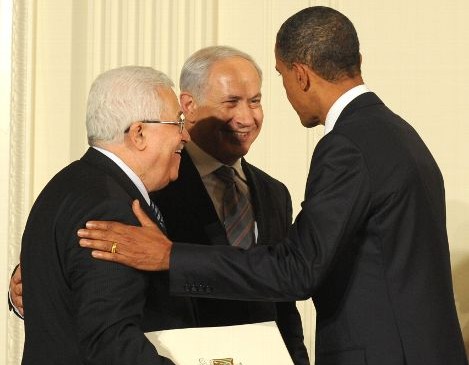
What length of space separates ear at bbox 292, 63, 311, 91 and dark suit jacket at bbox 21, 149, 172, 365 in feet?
1.94

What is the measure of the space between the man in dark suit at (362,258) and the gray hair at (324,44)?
4.4 inches

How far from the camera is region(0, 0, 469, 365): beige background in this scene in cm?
457

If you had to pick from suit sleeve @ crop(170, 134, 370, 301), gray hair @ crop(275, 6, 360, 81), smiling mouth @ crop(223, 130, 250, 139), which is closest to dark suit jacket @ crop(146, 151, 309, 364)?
smiling mouth @ crop(223, 130, 250, 139)

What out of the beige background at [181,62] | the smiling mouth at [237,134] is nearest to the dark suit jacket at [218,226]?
the smiling mouth at [237,134]

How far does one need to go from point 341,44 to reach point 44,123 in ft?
7.10

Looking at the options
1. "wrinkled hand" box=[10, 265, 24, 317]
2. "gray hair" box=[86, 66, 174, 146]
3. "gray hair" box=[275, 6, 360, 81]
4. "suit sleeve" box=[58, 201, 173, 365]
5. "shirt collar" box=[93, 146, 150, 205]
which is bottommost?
"wrinkled hand" box=[10, 265, 24, 317]

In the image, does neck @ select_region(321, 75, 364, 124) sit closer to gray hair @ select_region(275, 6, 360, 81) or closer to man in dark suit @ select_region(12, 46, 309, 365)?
gray hair @ select_region(275, 6, 360, 81)

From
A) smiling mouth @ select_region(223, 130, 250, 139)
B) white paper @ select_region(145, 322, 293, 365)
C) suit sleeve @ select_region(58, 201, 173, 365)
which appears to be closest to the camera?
suit sleeve @ select_region(58, 201, 173, 365)

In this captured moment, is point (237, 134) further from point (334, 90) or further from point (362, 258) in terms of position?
point (362, 258)

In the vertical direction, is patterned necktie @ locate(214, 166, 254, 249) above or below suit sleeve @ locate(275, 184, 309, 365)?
above

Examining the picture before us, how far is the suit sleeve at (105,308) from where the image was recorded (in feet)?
7.46

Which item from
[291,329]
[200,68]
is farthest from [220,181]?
[291,329]

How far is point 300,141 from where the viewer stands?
15.8ft

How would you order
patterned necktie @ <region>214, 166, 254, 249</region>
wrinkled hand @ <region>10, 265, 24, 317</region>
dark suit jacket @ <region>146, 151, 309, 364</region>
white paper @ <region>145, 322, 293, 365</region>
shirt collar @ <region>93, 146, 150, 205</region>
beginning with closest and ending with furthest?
white paper @ <region>145, 322, 293, 365</region>, shirt collar @ <region>93, 146, 150, 205</region>, wrinkled hand @ <region>10, 265, 24, 317</region>, dark suit jacket @ <region>146, 151, 309, 364</region>, patterned necktie @ <region>214, 166, 254, 249</region>
